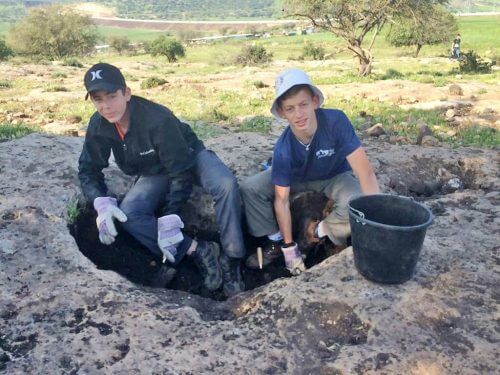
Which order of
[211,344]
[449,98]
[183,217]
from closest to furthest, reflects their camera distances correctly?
[211,344], [183,217], [449,98]

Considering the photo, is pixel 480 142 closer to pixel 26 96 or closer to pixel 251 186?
pixel 251 186

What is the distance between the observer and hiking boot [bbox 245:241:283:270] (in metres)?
3.91

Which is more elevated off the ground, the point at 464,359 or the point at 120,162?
the point at 120,162

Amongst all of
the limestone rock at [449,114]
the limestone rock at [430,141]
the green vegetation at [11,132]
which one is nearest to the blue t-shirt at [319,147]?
the limestone rock at [430,141]

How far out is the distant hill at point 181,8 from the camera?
478 ft

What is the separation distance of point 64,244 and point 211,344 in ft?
4.49

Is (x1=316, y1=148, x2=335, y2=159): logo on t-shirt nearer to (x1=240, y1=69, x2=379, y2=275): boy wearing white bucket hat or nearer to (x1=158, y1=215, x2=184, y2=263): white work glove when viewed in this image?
(x1=240, y1=69, x2=379, y2=275): boy wearing white bucket hat

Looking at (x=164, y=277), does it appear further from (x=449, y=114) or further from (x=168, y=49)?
(x=168, y=49)

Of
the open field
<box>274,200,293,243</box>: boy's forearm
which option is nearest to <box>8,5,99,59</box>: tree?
the open field

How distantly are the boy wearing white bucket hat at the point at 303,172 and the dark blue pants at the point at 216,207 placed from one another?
262mm

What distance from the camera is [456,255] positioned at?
3164mm

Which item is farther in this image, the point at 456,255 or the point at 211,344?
the point at 456,255

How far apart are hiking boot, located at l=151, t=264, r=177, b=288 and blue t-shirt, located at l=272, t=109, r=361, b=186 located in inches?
38.2

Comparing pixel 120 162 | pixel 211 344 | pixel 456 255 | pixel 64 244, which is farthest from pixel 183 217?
pixel 456 255
